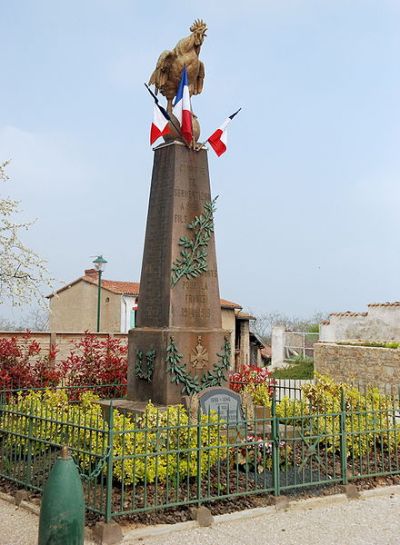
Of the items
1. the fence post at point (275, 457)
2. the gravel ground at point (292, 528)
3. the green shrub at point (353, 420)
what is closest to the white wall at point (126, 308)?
the green shrub at point (353, 420)

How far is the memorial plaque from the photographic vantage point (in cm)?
768

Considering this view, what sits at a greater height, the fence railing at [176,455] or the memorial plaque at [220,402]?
the memorial plaque at [220,402]

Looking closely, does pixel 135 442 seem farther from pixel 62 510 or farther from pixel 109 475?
pixel 62 510

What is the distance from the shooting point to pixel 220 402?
7.82 metres

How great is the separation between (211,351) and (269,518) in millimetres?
3100

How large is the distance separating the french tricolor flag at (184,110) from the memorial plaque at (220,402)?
151 inches

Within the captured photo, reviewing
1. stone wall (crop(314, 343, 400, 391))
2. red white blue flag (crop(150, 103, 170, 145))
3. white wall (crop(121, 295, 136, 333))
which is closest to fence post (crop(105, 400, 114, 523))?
red white blue flag (crop(150, 103, 170, 145))

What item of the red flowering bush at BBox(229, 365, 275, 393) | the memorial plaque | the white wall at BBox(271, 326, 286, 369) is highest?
the white wall at BBox(271, 326, 286, 369)

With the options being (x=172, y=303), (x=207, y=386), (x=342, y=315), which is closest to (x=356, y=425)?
(x=207, y=386)

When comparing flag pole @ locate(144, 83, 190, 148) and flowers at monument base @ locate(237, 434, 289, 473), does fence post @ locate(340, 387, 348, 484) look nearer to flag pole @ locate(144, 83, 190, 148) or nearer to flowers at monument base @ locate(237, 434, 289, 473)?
flowers at monument base @ locate(237, 434, 289, 473)

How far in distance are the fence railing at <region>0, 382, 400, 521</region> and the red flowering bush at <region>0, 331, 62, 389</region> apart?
13.8 feet

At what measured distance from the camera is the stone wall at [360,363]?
19125mm

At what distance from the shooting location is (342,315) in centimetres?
2767

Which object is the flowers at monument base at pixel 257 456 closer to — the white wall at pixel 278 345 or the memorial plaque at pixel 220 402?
the memorial plaque at pixel 220 402
